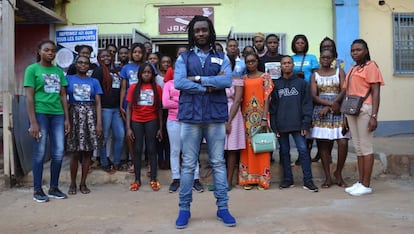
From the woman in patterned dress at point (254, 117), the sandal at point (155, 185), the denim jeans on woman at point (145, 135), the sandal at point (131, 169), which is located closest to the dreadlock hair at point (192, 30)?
the woman in patterned dress at point (254, 117)

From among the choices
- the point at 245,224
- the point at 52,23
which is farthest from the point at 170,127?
the point at 52,23

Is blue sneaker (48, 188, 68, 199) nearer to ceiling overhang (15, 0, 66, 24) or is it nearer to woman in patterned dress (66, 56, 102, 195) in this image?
woman in patterned dress (66, 56, 102, 195)

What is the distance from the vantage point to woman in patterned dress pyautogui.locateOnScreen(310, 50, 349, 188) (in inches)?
205

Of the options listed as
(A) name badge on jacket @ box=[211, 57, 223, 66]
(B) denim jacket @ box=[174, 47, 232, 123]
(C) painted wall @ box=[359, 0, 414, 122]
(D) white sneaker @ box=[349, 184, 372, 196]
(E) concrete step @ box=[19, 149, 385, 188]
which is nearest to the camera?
(B) denim jacket @ box=[174, 47, 232, 123]

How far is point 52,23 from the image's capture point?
8438 mm

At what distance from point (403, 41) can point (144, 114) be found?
250 inches

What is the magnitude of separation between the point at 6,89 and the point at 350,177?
5.00 metres

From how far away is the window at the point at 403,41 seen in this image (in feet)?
28.6

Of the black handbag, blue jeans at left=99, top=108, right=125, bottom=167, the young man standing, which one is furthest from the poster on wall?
the black handbag

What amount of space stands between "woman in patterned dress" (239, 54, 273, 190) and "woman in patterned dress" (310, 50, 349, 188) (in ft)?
2.22

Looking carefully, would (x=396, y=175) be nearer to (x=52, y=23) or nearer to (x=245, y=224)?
(x=245, y=224)

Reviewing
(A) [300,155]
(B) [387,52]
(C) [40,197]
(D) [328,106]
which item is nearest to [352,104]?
(D) [328,106]

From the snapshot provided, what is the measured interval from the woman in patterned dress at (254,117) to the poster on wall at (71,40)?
439 cm

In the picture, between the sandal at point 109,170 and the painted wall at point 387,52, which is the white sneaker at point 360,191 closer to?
the sandal at point 109,170
